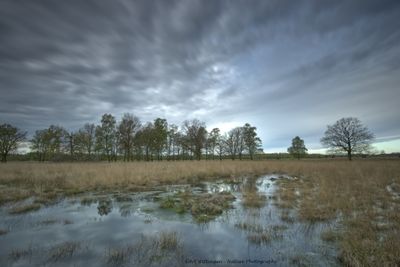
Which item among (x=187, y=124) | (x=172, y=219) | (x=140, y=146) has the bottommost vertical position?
(x=172, y=219)

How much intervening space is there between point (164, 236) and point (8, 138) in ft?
182

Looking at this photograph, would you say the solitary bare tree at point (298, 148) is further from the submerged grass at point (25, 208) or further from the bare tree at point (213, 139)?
the submerged grass at point (25, 208)

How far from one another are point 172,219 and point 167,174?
36.4ft

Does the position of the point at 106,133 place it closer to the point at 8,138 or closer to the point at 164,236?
the point at 8,138

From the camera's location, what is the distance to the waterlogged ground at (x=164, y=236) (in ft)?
14.5

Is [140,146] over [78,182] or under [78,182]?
over

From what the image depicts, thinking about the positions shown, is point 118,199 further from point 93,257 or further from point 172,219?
point 93,257

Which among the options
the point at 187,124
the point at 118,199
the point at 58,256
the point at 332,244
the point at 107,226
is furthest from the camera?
the point at 187,124

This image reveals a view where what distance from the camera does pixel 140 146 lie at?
52.3 m

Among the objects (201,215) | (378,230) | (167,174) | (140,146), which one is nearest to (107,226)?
(201,215)

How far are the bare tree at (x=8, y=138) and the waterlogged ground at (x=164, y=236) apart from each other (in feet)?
156

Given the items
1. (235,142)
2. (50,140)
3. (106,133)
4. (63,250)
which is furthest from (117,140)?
(63,250)

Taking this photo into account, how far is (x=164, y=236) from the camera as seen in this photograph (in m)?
5.26

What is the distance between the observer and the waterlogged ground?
4.42 metres
